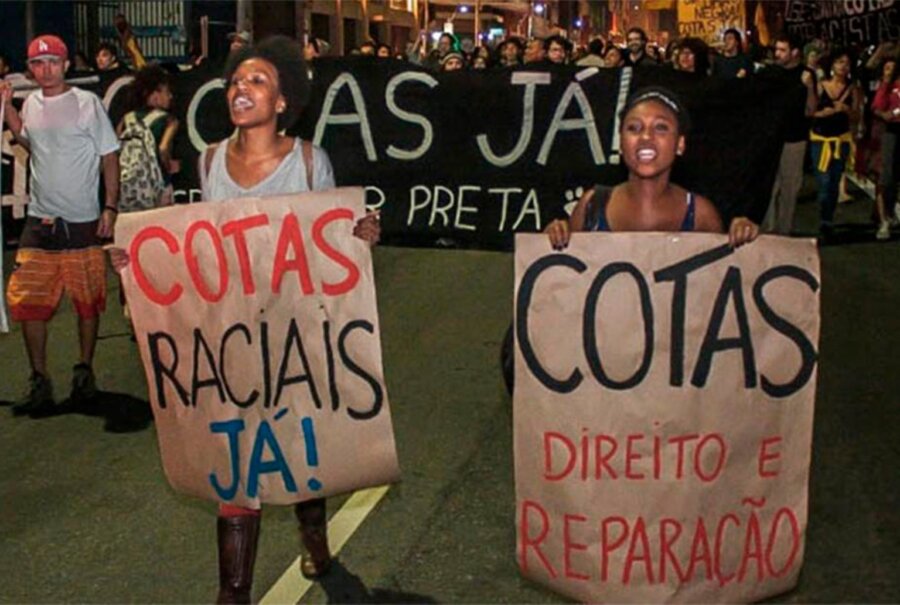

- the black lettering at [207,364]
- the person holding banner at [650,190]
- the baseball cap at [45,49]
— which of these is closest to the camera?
the person holding banner at [650,190]

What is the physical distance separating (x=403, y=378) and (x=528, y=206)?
353 centimetres

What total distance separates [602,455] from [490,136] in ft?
25.0

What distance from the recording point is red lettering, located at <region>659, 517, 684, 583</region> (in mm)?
3934

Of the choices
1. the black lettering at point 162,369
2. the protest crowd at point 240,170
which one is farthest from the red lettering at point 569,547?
the black lettering at point 162,369

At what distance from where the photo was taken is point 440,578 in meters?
5.04

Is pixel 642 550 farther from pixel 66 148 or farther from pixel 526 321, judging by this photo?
pixel 66 148

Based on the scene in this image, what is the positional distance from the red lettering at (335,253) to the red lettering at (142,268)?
16.6 inches

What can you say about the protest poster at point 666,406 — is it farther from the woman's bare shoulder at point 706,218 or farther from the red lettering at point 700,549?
the woman's bare shoulder at point 706,218

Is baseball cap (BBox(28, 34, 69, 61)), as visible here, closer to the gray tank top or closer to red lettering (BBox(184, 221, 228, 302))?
the gray tank top

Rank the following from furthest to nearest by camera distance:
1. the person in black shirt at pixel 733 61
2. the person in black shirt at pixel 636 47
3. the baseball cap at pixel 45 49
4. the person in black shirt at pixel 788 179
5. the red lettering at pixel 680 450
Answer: the person in black shirt at pixel 636 47 < the person in black shirt at pixel 733 61 < the person in black shirt at pixel 788 179 < the baseball cap at pixel 45 49 < the red lettering at pixel 680 450

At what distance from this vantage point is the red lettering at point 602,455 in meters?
3.93

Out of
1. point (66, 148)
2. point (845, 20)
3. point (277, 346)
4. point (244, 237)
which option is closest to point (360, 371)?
point (277, 346)

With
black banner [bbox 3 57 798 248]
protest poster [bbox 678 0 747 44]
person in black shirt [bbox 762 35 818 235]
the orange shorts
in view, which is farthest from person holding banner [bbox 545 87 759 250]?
protest poster [bbox 678 0 747 44]

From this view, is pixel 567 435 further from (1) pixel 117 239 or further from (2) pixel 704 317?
(1) pixel 117 239
